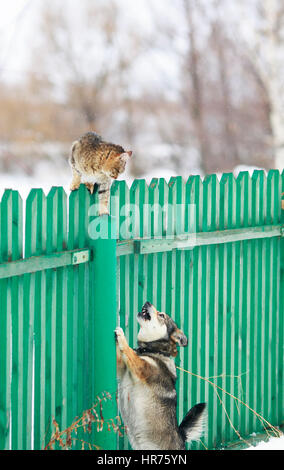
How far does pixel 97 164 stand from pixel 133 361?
106 cm

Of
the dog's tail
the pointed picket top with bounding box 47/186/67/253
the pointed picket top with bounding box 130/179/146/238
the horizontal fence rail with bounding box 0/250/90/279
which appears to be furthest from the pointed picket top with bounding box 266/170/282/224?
the pointed picket top with bounding box 47/186/67/253

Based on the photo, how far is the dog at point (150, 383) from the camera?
3.78m

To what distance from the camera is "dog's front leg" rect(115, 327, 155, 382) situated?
3.75 m

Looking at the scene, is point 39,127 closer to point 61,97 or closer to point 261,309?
point 61,97

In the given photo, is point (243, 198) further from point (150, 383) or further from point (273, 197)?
point (150, 383)

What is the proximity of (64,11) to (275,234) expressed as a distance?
28455 mm

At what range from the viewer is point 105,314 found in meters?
3.72

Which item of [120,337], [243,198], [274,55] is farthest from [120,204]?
[274,55]

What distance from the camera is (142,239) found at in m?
4.05

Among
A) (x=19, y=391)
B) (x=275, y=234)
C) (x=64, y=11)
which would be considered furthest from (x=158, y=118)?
(x=19, y=391)

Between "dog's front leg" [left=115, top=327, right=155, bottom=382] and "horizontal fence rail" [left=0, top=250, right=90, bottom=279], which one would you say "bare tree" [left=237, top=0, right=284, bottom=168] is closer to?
"dog's front leg" [left=115, top=327, right=155, bottom=382]

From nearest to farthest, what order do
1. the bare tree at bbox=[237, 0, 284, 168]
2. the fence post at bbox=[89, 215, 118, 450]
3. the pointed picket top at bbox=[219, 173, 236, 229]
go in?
1. the fence post at bbox=[89, 215, 118, 450]
2. the pointed picket top at bbox=[219, 173, 236, 229]
3. the bare tree at bbox=[237, 0, 284, 168]
